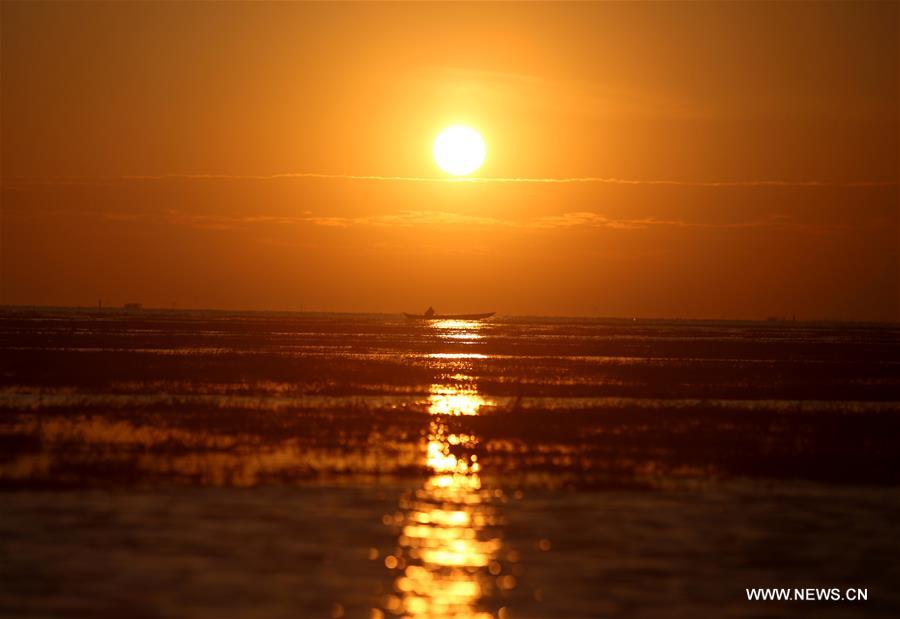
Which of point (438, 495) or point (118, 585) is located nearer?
point (118, 585)

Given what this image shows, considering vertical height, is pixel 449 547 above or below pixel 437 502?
below

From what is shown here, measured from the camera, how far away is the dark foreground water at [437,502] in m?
14.5

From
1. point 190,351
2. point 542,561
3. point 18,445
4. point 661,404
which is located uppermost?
point 190,351

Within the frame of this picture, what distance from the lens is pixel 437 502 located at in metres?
20.6

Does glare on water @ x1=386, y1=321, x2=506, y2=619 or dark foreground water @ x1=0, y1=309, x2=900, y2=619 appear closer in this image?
glare on water @ x1=386, y1=321, x2=506, y2=619

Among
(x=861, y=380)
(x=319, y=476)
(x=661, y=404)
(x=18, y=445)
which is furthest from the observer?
(x=861, y=380)

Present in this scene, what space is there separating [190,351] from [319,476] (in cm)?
4976

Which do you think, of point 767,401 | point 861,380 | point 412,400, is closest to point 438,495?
point 412,400

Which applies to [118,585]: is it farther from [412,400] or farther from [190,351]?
[190,351]

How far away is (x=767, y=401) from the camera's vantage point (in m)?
42.6

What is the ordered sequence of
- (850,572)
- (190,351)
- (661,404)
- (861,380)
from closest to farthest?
(850,572) < (661,404) < (861,380) < (190,351)

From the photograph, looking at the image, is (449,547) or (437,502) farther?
(437,502)

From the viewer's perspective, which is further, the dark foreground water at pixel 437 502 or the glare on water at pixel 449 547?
the dark foreground water at pixel 437 502

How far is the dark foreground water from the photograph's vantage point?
1451cm
